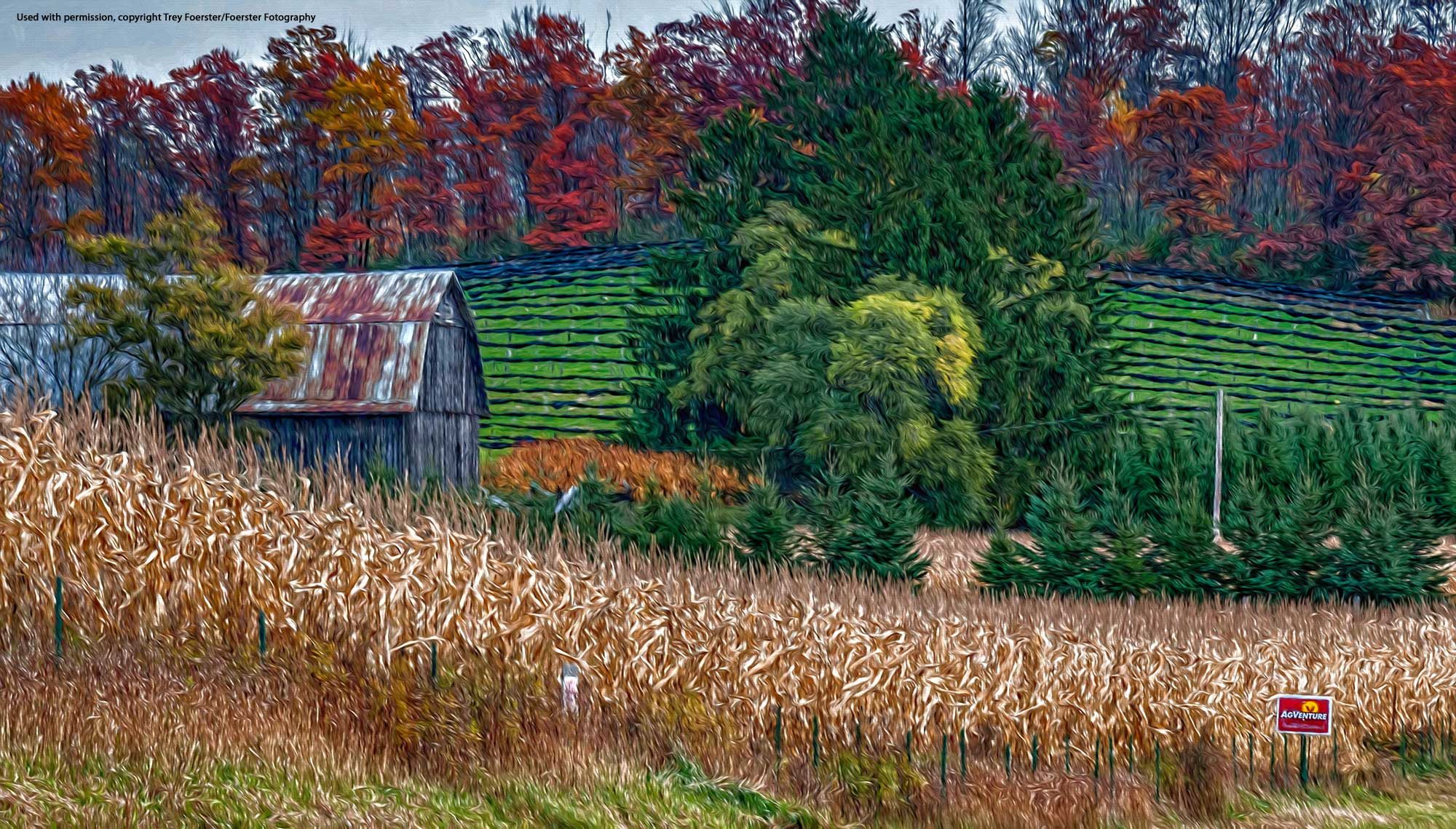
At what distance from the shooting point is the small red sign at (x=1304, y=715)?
32.6 feet

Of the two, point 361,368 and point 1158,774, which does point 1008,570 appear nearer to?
point 1158,774

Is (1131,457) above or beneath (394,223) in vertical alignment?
beneath

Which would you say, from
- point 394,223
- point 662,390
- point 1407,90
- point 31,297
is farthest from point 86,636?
point 1407,90

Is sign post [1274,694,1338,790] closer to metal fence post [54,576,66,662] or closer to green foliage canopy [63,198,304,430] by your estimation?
metal fence post [54,576,66,662]

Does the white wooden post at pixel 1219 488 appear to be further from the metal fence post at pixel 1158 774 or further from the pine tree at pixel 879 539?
the metal fence post at pixel 1158 774

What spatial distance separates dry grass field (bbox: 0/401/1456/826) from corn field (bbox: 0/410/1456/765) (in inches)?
0.9

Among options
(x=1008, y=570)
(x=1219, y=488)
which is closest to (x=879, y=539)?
(x=1008, y=570)

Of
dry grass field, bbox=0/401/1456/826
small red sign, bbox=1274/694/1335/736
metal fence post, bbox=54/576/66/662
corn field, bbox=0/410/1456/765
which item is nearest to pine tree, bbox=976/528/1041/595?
corn field, bbox=0/410/1456/765

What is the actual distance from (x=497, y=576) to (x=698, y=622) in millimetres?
1693

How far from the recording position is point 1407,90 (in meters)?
33.7

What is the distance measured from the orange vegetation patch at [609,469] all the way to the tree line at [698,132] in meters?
7.95

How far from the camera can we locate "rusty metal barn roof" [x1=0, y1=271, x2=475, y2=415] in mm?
21516

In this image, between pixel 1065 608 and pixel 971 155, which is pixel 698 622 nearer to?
pixel 1065 608

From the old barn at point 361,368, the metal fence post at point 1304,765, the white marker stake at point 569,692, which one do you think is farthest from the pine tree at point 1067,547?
the white marker stake at point 569,692
